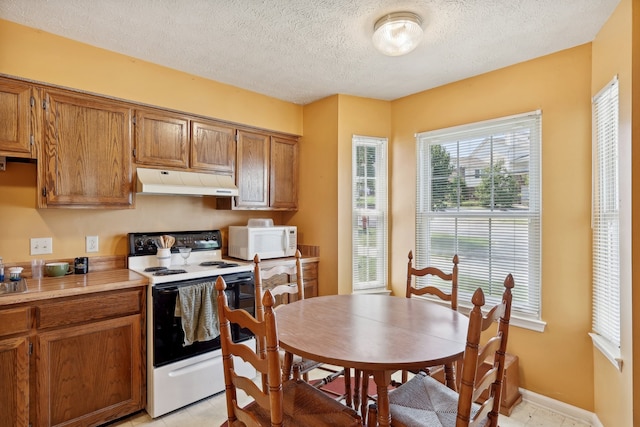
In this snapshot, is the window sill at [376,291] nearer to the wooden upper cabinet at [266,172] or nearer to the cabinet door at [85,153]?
the wooden upper cabinet at [266,172]

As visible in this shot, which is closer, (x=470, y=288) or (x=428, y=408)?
(x=428, y=408)

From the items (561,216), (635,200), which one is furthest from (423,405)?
(561,216)

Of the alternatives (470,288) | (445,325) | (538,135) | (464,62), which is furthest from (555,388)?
(464,62)

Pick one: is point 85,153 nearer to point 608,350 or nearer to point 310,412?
point 310,412

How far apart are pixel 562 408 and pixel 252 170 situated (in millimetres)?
3096

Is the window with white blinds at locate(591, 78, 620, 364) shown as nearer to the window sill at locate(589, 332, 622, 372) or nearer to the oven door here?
the window sill at locate(589, 332, 622, 372)

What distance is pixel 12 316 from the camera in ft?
6.01

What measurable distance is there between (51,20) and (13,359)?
6.61 feet

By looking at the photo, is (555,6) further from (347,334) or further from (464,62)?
(347,334)

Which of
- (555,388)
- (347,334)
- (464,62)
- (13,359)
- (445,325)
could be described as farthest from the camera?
(464,62)

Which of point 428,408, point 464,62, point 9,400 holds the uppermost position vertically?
point 464,62

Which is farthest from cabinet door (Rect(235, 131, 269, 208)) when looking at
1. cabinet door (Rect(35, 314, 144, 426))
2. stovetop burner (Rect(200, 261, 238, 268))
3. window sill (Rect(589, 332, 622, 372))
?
window sill (Rect(589, 332, 622, 372))

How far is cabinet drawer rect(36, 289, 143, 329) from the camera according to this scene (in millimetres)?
1942

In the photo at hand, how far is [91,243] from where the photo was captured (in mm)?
2594
